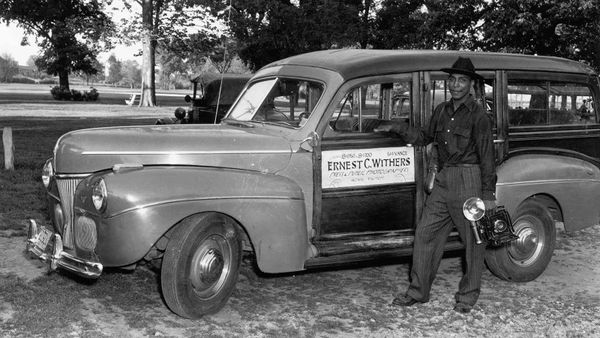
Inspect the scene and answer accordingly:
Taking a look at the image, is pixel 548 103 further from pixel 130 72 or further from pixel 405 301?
pixel 130 72

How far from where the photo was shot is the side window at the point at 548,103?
6.00 metres

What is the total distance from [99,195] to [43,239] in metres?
0.71

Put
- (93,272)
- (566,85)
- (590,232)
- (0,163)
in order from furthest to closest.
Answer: (0,163) → (590,232) → (566,85) → (93,272)

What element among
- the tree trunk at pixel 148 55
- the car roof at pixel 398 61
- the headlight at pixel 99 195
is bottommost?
the headlight at pixel 99 195

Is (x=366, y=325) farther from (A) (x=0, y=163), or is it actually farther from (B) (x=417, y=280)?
(A) (x=0, y=163)

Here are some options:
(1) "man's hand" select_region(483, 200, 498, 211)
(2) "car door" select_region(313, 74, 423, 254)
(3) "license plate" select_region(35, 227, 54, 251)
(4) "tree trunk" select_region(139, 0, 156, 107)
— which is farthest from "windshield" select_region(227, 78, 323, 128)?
(4) "tree trunk" select_region(139, 0, 156, 107)

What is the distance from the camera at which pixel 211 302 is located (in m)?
4.82

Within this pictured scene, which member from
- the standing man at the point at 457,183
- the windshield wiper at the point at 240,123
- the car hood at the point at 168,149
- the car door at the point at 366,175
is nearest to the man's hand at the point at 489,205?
the standing man at the point at 457,183

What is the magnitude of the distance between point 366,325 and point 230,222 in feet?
3.96

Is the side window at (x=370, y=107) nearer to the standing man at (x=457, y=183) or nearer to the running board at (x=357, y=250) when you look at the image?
the standing man at (x=457, y=183)

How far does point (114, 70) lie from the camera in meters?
157

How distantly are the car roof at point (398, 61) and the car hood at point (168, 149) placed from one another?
794 mm

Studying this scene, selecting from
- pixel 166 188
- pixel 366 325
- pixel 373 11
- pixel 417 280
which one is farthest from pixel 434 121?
pixel 373 11

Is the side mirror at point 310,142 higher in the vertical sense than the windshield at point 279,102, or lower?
lower
